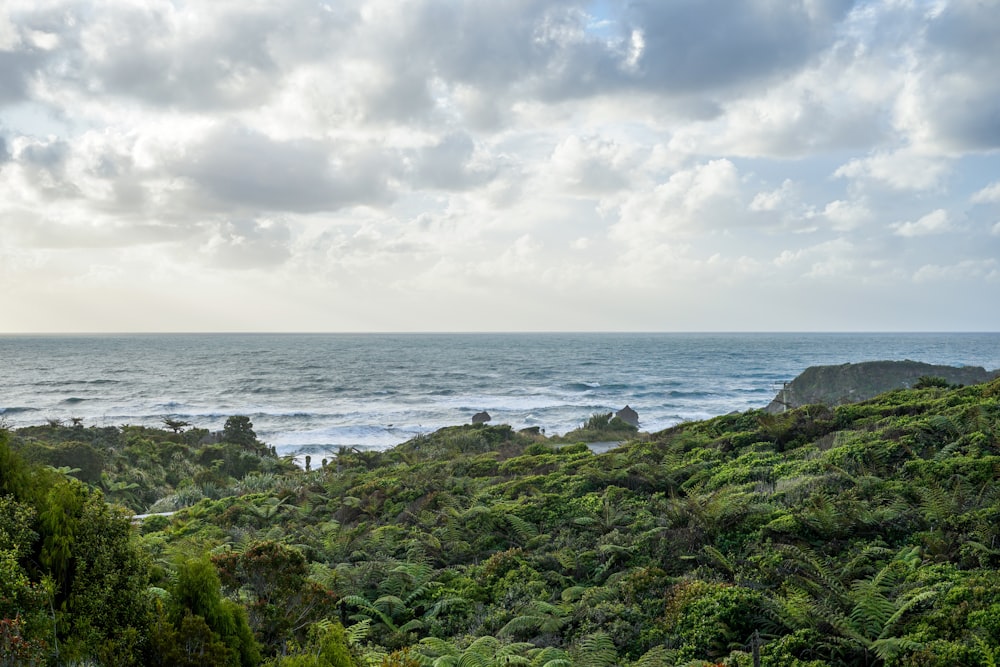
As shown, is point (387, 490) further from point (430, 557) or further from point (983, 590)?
point (983, 590)

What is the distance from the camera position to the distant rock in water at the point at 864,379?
3616 centimetres

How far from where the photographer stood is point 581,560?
9.51 meters

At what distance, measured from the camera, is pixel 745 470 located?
12.0 meters

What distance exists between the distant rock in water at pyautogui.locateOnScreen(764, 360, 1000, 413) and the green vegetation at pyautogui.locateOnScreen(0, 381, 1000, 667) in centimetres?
2299

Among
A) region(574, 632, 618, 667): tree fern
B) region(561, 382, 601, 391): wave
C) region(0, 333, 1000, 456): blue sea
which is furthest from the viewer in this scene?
region(561, 382, 601, 391): wave

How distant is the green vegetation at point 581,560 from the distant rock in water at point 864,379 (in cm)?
2299

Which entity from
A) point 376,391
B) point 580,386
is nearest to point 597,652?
point 376,391

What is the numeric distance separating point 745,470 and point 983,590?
5.78m

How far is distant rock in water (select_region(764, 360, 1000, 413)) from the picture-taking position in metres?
36.2

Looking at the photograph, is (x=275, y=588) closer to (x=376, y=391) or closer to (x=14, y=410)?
(x=376, y=391)

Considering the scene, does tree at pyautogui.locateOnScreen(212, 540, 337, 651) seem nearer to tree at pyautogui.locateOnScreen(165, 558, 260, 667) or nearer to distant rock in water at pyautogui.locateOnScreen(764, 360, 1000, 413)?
tree at pyautogui.locateOnScreen(165, 558, 260, 667)

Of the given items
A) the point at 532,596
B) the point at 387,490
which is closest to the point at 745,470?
the point at 532,596

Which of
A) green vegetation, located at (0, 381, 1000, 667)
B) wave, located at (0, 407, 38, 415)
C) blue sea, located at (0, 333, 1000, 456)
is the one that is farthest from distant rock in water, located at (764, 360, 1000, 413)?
wave, located at (0, 407, 38, 415)

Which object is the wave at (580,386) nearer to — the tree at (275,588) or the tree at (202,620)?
the tree at (275,588)
